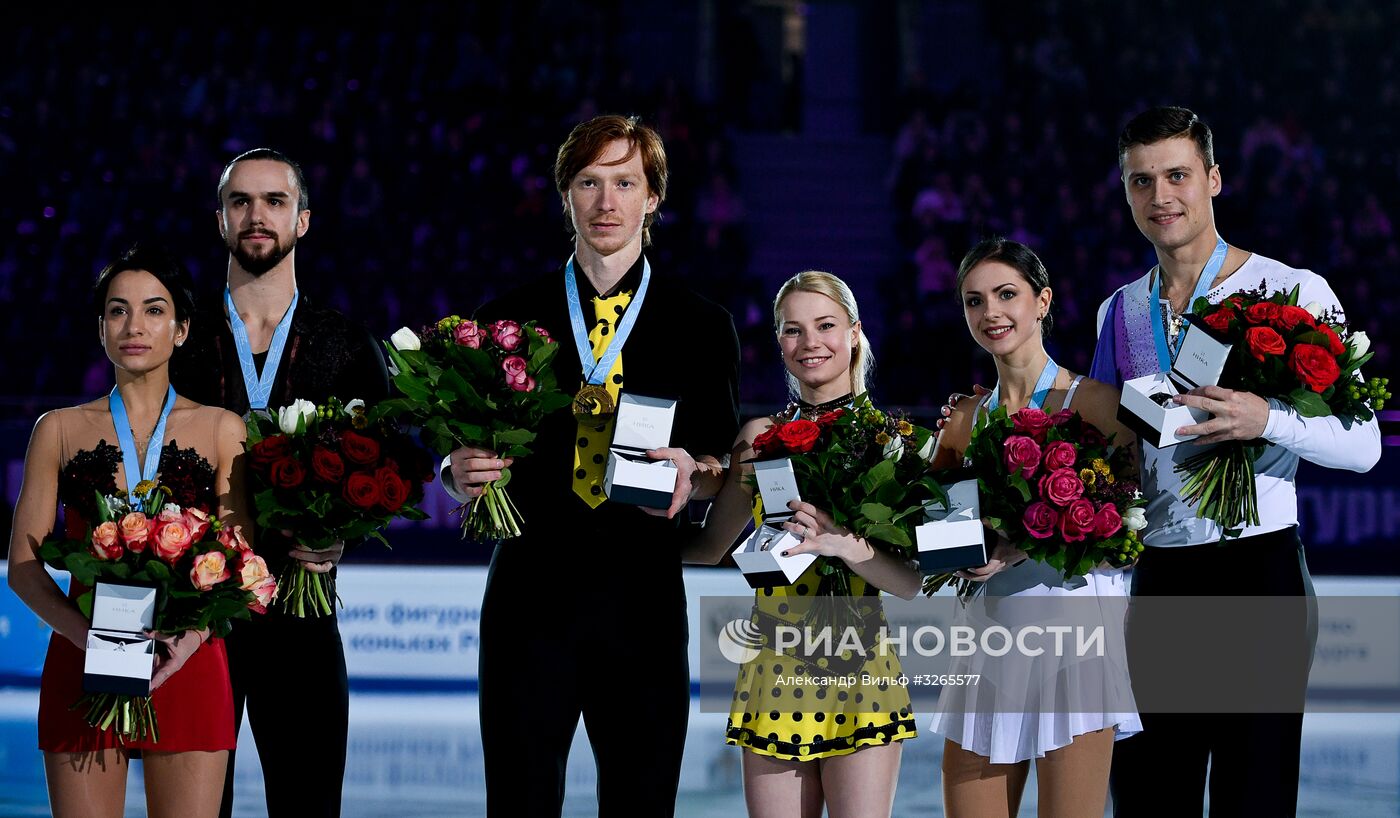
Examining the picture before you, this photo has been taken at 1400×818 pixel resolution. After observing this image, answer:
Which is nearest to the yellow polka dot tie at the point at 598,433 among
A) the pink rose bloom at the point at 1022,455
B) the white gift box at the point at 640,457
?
the white gift box at the point at 640,457

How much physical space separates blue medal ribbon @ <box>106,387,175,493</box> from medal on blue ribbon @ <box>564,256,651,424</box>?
0.96 m

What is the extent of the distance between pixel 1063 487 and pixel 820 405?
0.70 metres

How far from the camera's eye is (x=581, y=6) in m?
15.0

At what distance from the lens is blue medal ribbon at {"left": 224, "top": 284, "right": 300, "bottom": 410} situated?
3732mm

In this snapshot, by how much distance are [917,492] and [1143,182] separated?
1048 mm

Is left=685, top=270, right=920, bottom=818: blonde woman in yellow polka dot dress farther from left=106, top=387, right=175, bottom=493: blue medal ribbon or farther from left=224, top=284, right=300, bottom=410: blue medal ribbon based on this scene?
left=106, top=387, right=175, bottom=493: blue medal ribbon

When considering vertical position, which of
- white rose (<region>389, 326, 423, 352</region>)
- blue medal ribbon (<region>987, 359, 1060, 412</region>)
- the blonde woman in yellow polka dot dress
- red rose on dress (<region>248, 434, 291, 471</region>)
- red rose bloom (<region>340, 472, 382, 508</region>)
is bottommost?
the blonde woman in yellow polka dot dress

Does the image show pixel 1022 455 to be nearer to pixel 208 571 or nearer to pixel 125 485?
pixel 208 571

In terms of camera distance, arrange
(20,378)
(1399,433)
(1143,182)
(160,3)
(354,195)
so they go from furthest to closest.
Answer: (160,3) < (354,195) < (20,378) < (1399,433) < (1143,182)

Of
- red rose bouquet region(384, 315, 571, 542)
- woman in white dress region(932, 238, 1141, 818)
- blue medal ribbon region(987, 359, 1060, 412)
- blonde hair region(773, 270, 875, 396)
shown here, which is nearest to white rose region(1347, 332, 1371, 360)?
woman in white dress region(932, 238, 1141, 818)

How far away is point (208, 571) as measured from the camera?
Answer: 3.09 meters

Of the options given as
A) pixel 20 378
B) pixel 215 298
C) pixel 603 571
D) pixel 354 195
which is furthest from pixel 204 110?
pixel 603 571

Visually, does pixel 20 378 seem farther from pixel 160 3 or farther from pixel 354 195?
pixel 160 3

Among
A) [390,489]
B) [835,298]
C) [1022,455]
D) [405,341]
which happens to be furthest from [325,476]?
[1022,455]
